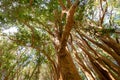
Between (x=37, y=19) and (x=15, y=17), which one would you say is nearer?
(x=15, y=17)

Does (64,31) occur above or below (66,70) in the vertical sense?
above

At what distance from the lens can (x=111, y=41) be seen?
6.84 m

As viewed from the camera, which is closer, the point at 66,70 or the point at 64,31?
the point at 64,31

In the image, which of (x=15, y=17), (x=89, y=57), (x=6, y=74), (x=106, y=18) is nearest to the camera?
(x=15, y=17)

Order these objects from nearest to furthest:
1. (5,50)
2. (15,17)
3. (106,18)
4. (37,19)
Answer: (15,17)
(37,19)
(106,18)
(5,50)

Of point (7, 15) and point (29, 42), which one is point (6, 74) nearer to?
point (29, 42)

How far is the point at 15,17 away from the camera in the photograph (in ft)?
17.9

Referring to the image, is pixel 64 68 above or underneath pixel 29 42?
underneath

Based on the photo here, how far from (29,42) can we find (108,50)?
230 cm

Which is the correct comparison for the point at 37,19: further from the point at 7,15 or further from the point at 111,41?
the point at 111,41

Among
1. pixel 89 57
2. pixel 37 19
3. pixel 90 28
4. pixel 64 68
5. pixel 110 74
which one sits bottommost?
pixel 110 74

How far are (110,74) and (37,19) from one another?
254cm

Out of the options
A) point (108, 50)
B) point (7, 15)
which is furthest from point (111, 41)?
point (7, 15)

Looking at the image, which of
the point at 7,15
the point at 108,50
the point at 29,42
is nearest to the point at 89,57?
the point at 108,50
